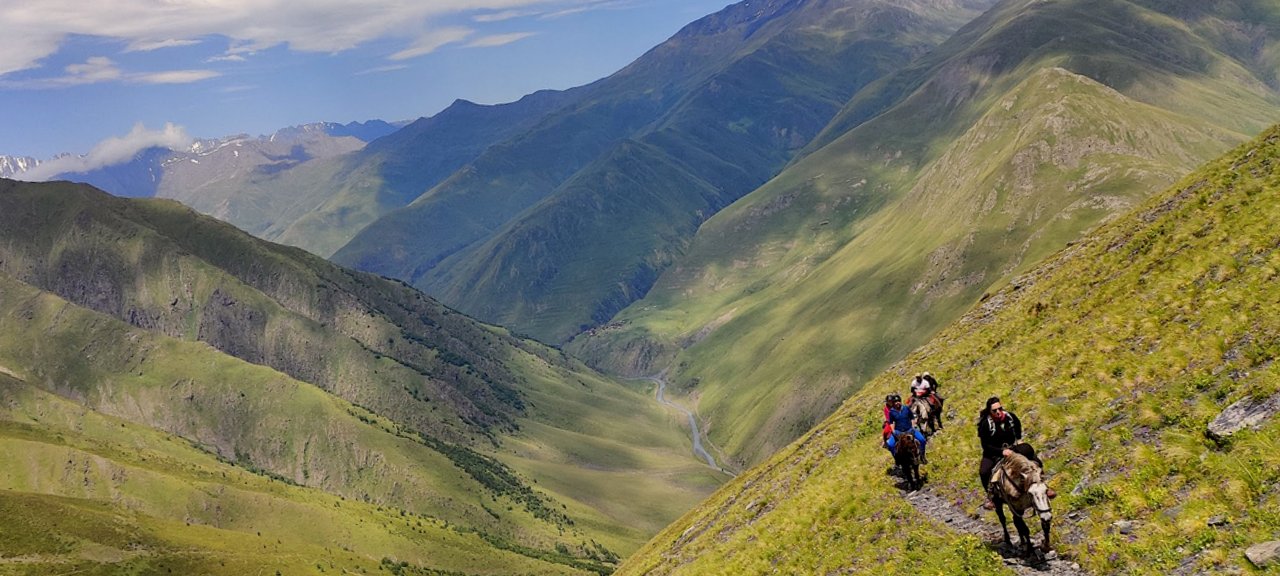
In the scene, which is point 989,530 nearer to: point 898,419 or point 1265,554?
point 898,419

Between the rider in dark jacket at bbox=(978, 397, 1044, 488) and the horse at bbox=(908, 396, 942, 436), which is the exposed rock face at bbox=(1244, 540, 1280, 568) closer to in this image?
the rider in dark jacket at bbox=(978, 397, 1044, 488)

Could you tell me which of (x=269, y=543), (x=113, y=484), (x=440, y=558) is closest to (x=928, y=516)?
(x=269, y=543)

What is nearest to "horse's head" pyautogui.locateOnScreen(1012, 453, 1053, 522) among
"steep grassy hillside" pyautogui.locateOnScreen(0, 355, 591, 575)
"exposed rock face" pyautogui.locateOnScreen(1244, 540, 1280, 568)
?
"exposed rock face" pyautogui.locateOnScreen(1244, 540, 1280, 568)

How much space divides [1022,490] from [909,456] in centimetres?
1068

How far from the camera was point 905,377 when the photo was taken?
198 feet

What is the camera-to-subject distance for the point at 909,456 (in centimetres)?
3272

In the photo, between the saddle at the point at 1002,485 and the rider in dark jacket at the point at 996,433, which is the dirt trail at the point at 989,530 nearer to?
the saddle at the point at 1002,485

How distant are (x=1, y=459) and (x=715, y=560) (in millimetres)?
192369

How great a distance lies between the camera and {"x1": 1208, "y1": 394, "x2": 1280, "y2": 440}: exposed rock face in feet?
70.4

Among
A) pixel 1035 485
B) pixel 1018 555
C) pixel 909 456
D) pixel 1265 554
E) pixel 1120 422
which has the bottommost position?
pixel 909 456

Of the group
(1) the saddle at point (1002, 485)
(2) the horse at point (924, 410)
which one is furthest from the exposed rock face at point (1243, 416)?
(2) the horse at point (924, 410)

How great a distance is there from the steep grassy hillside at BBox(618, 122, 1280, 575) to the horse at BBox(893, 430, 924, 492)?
847 mm

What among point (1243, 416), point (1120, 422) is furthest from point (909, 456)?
point (1243, 416)

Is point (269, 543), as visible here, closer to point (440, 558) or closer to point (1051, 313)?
point (440, 558)
